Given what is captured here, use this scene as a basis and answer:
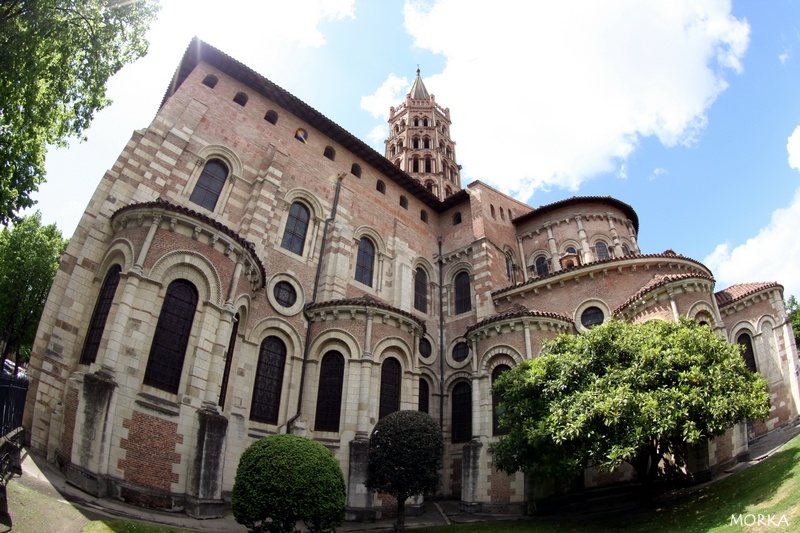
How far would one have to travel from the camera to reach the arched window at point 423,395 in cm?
2433

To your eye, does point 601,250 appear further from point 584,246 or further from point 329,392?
point 329,392

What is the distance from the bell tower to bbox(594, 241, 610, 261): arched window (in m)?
20.3

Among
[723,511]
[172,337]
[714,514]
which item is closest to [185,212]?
[172,337]

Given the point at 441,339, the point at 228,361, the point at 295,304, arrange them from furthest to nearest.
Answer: the point at 441,339 → the point at 295,304 → the point at 228,361

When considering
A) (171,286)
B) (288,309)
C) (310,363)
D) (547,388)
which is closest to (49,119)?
(171,286)

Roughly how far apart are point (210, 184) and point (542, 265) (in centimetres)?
2148

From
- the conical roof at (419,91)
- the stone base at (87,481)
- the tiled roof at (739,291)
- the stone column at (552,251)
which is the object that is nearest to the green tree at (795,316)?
the tiled roof at (739,291)

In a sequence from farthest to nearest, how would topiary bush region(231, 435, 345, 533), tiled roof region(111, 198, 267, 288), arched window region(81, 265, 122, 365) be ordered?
tiled roof region(111, 198, 267, 288), arched window region(81, 265, 122, 365), topiary bush region(231, 435, 345, 533)

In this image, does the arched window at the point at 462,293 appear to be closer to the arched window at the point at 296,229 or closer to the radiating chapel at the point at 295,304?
the radiating chapel at the point at 295,304

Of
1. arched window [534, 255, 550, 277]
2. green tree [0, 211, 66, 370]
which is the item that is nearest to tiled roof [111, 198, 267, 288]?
green tree [0, 211, 66, 370]

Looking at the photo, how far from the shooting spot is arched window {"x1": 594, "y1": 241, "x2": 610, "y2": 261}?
103 ft

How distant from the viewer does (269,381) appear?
19.5m

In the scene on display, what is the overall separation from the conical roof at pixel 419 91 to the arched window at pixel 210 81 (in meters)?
38.6

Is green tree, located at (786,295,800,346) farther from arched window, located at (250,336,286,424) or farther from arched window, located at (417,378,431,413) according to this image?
arched window, located at (250,336,286,424)
